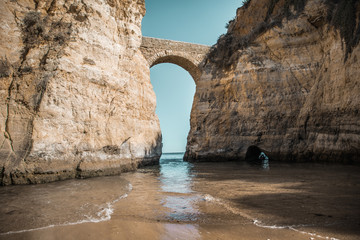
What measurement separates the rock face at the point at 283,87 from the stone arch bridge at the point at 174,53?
1965 millimetres

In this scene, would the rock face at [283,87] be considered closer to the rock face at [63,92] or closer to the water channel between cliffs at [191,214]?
the water channel between cliffs at [191,214]

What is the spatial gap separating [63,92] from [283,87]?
8959 millimetres

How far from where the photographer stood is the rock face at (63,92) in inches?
204

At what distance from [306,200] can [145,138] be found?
285 inches

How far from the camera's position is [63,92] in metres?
5.85

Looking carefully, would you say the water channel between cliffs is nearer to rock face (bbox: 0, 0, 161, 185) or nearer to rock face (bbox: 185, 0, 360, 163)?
rock face (bbox: 0, 0, 161, 185)

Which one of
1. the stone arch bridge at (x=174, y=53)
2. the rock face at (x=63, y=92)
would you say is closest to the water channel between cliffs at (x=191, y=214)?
the rock face at (x=63, y=92)

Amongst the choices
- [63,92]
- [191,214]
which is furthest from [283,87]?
[191,214]

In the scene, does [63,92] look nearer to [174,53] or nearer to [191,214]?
[191,214]

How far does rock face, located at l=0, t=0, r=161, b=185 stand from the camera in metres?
5.18

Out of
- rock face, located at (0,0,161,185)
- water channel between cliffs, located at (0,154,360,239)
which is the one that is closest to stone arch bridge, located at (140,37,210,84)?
rock face, located at (0,0,161,185)

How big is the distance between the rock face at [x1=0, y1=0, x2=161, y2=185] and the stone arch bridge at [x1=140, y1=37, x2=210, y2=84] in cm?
551

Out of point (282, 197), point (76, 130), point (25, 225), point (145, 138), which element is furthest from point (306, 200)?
point (145, 138)

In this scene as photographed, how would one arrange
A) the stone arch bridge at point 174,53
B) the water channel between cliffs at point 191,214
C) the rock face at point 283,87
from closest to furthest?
the water channel between cliffs at point 191,214, the rock face at point 283,87, the stone arch bridge at point 174,53
